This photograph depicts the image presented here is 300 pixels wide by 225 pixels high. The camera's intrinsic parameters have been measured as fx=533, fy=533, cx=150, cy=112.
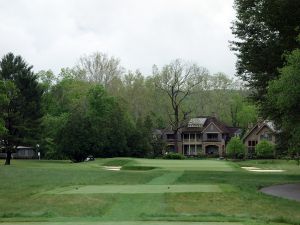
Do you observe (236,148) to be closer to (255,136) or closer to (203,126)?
(255,136)

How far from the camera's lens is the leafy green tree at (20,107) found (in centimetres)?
Result: 7306

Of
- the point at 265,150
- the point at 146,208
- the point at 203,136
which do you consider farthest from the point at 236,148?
the point at 146,208

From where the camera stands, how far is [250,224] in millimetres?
15031

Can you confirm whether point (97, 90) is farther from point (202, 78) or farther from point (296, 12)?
point (296, 12)

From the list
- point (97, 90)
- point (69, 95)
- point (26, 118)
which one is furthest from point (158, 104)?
point (26, 118)

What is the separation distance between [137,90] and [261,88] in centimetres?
7602

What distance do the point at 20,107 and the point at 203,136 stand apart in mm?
55955

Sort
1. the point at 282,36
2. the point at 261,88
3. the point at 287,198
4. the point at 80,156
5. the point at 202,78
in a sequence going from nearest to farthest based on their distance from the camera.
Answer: the point at 287,198 < the point at 282,36 < the point at 261,88 < the point at 80,156 < the point at 202,78

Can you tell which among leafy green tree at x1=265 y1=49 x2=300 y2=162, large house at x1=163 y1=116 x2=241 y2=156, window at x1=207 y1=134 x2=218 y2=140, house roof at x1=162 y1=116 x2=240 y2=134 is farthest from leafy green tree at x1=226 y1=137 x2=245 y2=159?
leafy green tree at x1=265 y1=49 x2=300 y2=162

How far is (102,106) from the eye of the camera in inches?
3403

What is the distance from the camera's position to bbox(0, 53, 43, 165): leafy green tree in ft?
240

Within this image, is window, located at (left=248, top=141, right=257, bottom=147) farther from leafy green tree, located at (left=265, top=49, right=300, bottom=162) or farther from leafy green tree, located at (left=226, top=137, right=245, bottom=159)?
leafy green tree, located at (left=265, top=49, right=300, bottom=162)

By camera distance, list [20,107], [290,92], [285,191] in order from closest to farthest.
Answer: [290,92]
[285,191]
[20,107]

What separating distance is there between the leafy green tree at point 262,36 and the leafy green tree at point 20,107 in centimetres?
4196
